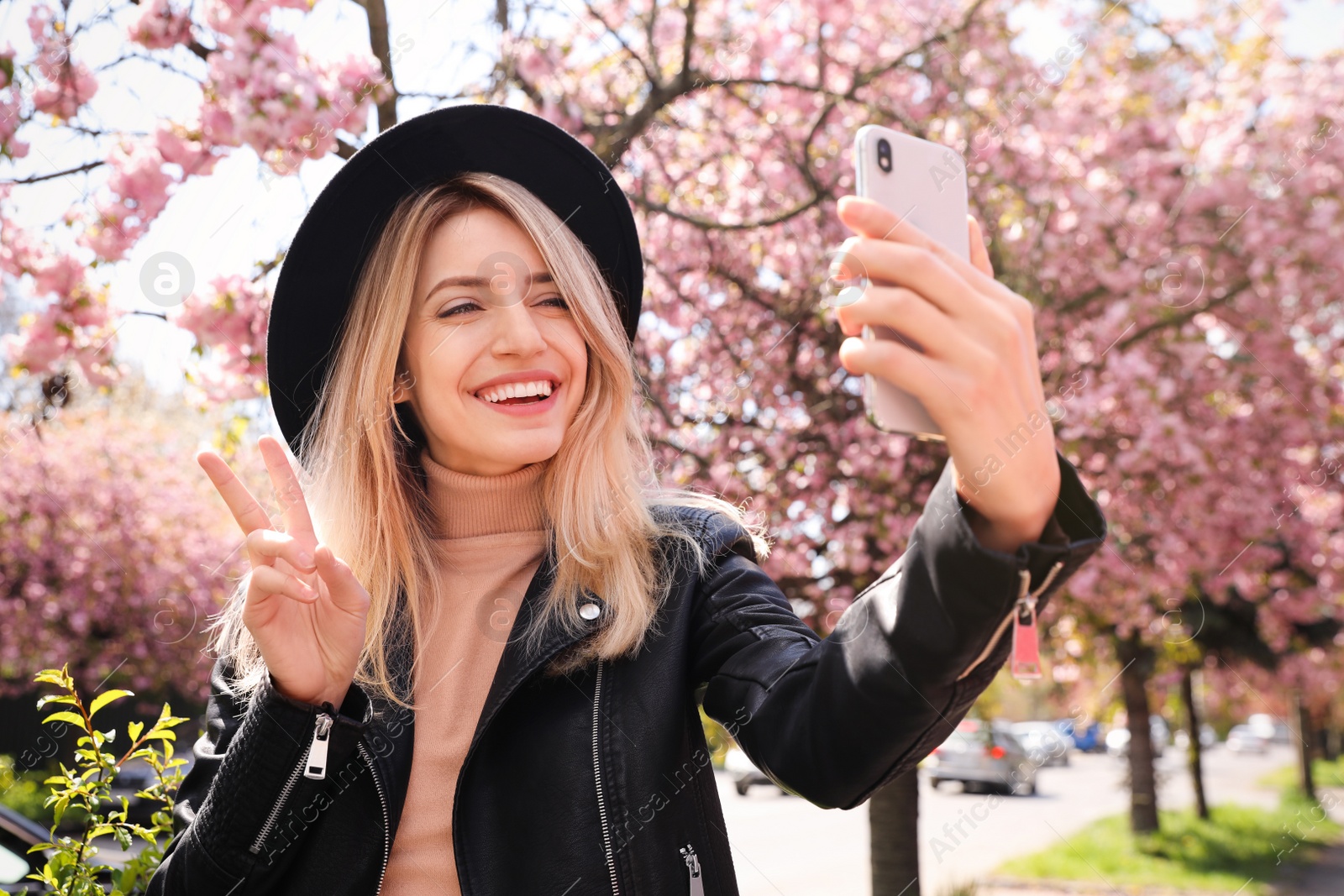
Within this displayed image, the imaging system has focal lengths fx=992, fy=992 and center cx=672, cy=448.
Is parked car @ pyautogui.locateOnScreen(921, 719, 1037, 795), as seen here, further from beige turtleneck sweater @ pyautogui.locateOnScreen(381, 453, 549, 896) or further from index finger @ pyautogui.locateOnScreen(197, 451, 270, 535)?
index finger @ pyautogui.locateOnScreen(197, 451, 270, 535)

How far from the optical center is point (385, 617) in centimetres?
179

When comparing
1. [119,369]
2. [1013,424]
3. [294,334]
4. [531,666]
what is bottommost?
[531,666]

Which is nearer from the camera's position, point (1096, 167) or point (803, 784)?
point (803, 784)

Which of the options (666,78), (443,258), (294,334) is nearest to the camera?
(443,258)

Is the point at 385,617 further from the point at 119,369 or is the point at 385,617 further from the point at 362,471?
the point at 119,369

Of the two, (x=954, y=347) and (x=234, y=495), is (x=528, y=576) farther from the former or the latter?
(x=954, y=347)

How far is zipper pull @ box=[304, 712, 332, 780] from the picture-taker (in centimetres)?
143

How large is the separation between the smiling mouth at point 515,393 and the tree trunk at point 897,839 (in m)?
3.72

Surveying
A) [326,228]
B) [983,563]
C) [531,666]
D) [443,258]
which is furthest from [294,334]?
[983,563]

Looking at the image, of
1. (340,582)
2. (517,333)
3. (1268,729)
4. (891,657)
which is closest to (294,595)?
(340,582)

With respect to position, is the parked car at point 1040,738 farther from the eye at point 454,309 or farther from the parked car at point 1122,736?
the eye at point 454,309

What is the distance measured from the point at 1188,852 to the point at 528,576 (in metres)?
12.3

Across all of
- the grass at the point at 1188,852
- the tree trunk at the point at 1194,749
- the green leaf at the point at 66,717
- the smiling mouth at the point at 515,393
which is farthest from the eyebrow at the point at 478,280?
the tree trunk at the point at 1194,749

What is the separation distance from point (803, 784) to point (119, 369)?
4.38 metres
